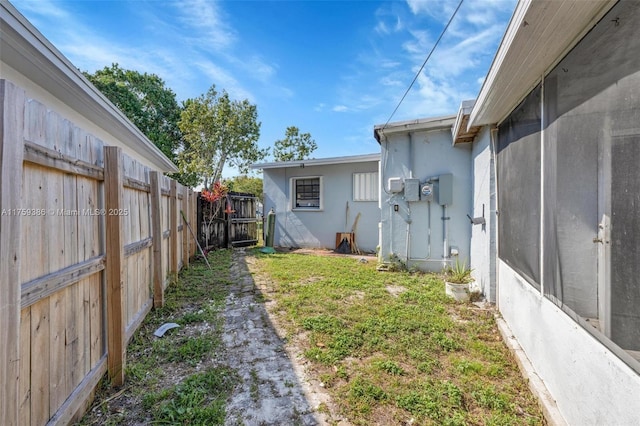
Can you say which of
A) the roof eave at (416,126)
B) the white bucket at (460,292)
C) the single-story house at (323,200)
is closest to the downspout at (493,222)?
the white bucket at (460,292)

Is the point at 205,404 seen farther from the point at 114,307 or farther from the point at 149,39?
the point at 149,39

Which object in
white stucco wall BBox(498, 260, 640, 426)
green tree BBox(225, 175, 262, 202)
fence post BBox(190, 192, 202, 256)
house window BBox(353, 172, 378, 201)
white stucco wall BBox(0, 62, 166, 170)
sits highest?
green tree BBox(225, 175, 262, 202)

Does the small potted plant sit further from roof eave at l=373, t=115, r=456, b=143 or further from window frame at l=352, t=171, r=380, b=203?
window frame at l=352, t=171, r=380, b=203

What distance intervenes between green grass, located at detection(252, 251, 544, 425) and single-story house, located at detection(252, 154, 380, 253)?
397cm

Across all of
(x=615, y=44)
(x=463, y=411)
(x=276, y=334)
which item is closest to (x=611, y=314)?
(x=463, y=411)

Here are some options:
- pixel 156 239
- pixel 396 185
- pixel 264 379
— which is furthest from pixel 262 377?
pixel 396 185

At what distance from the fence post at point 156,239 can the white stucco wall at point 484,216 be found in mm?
4384

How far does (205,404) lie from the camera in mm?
1984

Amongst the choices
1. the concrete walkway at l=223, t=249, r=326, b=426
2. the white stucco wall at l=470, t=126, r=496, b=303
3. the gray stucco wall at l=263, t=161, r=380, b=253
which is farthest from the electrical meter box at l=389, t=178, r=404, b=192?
the concrete walkway at l=223, t=249, r=326, b=426

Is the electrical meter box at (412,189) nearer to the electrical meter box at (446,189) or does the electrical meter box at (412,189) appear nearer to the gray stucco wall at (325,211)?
the electrical meter box at (446,189)

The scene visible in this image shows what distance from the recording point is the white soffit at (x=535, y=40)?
5.15 feet

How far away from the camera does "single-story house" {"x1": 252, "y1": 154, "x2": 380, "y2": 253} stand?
869cm

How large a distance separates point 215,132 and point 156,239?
11.2m

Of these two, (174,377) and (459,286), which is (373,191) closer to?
(459,286)
